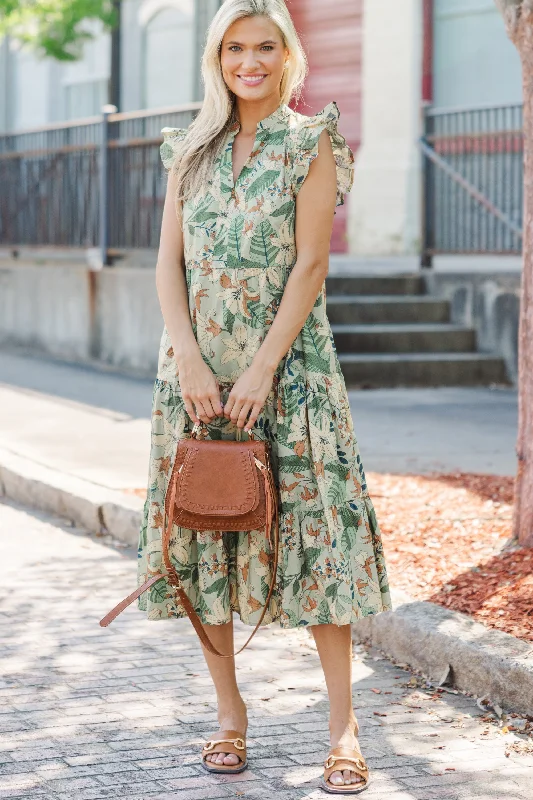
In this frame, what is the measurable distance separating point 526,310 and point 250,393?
2369 millimetres

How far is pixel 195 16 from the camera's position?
17.5 metres

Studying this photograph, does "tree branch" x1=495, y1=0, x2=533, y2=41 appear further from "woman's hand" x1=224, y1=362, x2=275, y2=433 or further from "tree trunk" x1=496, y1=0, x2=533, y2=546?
"woman's hand" x1=224, y1=362, x2=275, y2=433

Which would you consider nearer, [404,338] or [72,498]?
[72,498]

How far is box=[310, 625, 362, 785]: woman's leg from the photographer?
3.87m

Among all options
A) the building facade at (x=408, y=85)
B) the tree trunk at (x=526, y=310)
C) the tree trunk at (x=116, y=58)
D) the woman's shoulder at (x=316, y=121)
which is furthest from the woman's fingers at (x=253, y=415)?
the tree trunk at (x=116, y=58)

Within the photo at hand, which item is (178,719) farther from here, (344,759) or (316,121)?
(316,121)

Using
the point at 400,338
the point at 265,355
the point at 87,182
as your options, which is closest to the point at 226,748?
the point at 265,355

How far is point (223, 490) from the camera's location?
3.72 m

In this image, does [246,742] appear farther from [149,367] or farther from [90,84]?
[90,84]

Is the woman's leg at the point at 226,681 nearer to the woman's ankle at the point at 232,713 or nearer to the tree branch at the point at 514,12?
the woman's ankle at the point at 232,713

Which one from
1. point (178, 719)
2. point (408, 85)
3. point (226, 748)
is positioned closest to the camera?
point (226, 748)

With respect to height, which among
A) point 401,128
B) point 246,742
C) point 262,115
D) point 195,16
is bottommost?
point 246,742

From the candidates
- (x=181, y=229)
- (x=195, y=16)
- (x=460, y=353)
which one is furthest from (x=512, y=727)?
(x=195, y=16)

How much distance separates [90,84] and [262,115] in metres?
17.2
